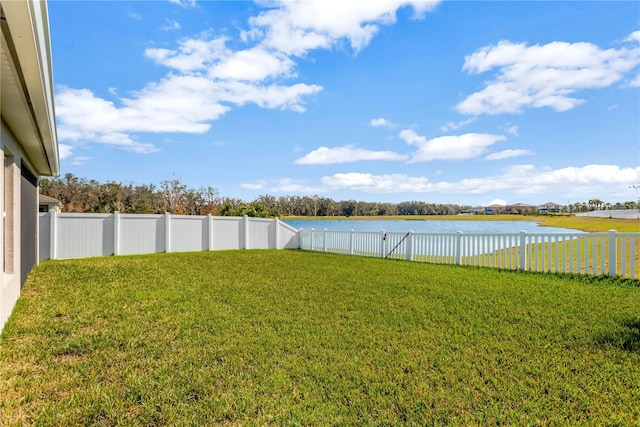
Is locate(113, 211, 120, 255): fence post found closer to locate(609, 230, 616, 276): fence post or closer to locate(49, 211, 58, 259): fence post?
locate(49, 211, 58, 259): fence post

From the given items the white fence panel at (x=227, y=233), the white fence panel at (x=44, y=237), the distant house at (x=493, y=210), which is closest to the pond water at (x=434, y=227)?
the white fence panel at (x=227, y=233)

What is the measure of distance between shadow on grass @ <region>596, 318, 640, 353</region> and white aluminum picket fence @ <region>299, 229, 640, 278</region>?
313cm

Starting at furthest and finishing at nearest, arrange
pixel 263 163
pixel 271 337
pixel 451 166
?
pixel 451 166, pixel 263 163, pixel 271 337

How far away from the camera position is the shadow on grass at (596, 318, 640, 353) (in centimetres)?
316

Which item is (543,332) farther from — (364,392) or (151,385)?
(151,385)

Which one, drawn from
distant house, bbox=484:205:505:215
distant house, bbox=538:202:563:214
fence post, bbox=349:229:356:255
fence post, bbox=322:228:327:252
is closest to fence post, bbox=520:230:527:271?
fence post, bbox=349:229:356:255

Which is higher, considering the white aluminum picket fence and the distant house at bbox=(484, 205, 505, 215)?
the distant house at bbox=(484, 205, 505, 215)

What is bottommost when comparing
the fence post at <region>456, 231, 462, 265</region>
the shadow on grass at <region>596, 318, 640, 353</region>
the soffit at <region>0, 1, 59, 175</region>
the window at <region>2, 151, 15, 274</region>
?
the shadow on grass at <region>596, 318, 640, 353</region>

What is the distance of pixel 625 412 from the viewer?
6.88ft

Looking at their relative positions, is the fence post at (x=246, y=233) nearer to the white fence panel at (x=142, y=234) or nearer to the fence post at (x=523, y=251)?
the white fence panel at (x=142, y=234)

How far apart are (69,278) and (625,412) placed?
807 centimetres

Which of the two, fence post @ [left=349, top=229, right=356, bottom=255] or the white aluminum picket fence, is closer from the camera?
the white aluminum picket fence

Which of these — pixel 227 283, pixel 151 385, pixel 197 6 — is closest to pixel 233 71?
pixel 197 6

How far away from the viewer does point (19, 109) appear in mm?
3439
